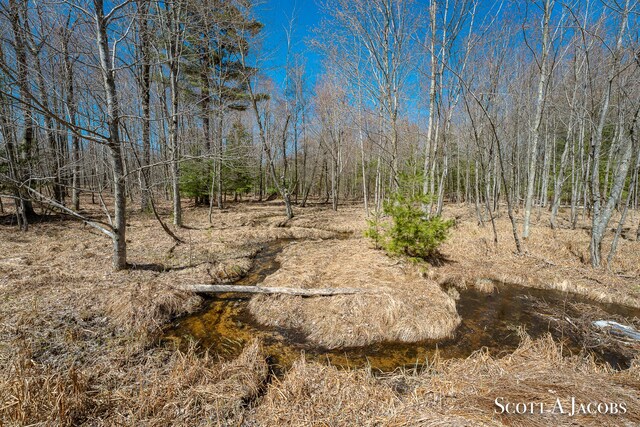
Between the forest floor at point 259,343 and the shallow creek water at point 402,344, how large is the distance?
224 mm

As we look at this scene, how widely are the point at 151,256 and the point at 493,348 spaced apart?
8084 millimetres

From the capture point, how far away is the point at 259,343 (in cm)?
400

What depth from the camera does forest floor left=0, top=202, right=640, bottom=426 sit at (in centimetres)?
230

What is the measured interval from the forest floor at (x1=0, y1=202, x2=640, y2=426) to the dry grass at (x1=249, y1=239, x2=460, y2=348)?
0.03 metres

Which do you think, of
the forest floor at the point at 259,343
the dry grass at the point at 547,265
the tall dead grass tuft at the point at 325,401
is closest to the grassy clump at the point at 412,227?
the forest floor at the point at 259,343

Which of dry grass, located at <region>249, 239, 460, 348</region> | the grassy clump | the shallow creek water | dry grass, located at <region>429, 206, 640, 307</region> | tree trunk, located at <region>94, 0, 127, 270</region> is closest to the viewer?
the shallow creek water

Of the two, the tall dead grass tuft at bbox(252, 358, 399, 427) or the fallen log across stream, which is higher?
the fallen log across stream

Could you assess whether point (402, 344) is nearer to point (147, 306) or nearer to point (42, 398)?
point (42, 398)

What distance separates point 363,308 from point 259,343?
78.0 inches

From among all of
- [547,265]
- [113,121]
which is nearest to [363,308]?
[113,121]

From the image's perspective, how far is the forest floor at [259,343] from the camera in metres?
2.30

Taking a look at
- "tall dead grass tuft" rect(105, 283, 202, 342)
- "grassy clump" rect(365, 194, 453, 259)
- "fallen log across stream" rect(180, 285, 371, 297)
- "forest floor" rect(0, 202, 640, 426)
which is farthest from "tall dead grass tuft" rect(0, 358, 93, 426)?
"grassy clump" rect(365, 194, 453, 259)

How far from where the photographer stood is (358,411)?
8.07 ft

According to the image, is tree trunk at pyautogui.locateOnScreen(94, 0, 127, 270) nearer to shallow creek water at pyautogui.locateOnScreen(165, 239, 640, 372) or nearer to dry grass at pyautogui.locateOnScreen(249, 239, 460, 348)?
shallow creek water at pyautogui.locateOnScreen(165, 239, 640, 372)
